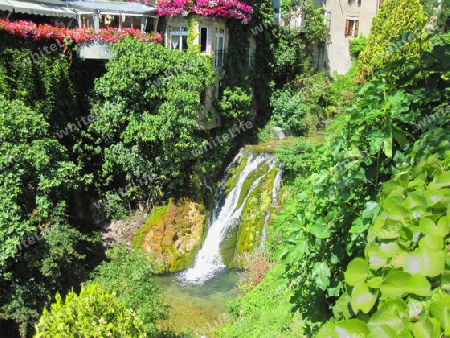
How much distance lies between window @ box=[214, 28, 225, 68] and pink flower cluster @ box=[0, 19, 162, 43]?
100 inches

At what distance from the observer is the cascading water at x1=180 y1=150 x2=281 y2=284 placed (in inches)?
565

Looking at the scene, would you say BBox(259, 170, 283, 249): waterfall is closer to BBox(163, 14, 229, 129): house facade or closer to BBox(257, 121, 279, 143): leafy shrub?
BBox(163, 14, 229, 129): house facade

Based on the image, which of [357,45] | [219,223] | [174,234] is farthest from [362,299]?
[357,45]

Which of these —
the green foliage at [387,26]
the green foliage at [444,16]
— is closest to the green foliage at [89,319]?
the green foliage at [387,26]

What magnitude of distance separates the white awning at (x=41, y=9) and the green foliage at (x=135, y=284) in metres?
8.33

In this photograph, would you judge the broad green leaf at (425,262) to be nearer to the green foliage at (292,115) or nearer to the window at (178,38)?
the window at (178,38)

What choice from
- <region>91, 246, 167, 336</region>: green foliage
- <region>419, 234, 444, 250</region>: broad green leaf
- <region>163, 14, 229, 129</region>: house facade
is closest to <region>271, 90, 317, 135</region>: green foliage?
<region>163, 14, 229, 129</region>: house facade

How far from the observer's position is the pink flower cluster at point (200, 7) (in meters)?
15.9

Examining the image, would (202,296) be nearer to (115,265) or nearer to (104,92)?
(115,265)

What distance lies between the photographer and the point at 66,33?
45.9 feet

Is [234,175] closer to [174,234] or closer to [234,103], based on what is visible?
[234,103]

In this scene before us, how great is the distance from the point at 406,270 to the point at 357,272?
0.38m

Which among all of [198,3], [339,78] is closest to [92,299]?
[198,3]

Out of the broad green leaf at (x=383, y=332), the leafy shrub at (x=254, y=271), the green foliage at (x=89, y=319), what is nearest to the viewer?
the broad green leaf at (x=383, y=332)
